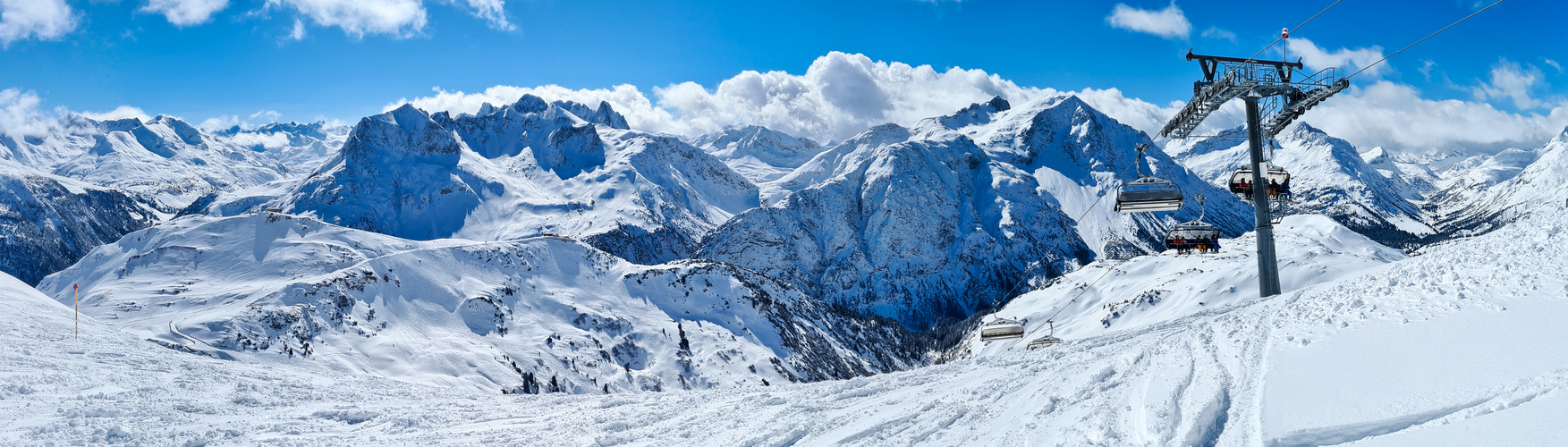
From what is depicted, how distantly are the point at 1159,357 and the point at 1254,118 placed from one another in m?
16.6

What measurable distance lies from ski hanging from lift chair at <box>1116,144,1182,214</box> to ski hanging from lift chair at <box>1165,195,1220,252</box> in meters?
10.9

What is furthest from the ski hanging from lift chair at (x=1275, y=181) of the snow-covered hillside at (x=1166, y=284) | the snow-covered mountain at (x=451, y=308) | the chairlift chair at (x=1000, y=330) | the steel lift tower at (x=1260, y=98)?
the snow-covered hillside at (x=1166, y=284)

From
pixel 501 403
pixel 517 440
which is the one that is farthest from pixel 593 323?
pixel 517 440

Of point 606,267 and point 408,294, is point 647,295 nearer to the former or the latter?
point 606,267

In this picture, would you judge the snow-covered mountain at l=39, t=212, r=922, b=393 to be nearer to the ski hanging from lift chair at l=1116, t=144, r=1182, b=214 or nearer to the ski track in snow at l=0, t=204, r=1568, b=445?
the ski track in snow at l=0, t=204, r=1568, b=445

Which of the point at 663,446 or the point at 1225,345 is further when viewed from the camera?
the point at 663,446

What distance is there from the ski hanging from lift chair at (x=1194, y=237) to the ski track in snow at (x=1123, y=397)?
1463 cm

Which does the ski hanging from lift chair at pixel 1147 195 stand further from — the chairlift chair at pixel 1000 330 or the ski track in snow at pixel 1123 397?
the chairlift chair at pixel 1000 330

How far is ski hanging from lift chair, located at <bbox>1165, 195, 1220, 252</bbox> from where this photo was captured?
37.8 meters

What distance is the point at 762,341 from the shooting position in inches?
4845

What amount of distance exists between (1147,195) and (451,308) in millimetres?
96725

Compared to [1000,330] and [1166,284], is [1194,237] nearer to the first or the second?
[1000,330]

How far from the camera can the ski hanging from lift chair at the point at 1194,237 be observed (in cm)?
3781

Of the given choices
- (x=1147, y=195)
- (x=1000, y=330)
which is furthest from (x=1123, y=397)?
(x=1000, y=330)
